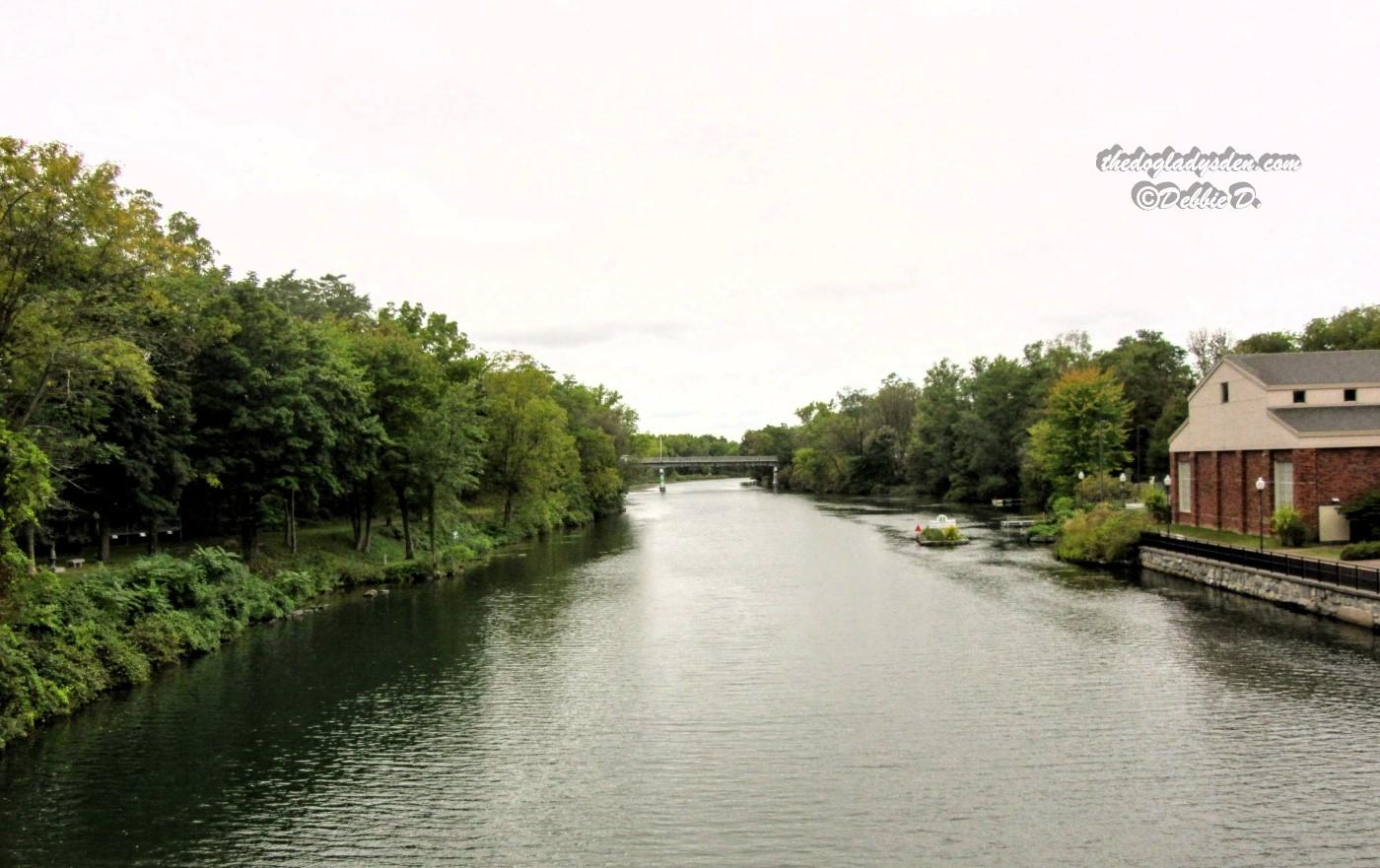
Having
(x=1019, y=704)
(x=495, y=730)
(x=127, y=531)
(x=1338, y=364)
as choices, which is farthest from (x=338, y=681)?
(x=1338, y=364)

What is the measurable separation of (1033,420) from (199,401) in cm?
7739

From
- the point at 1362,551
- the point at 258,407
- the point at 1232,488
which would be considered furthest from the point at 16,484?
the point at 1232,488

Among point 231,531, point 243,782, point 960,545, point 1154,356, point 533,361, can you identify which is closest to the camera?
point 243,782

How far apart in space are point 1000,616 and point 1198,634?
603cm

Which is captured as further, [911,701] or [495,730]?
[911,701]

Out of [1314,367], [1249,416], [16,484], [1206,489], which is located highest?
[1314,367]

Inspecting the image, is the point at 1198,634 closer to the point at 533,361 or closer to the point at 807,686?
the point at 807,686

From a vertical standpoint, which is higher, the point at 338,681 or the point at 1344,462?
the point at 1344,462

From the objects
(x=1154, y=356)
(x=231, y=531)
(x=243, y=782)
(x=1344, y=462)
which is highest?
(x=1154, y=356)

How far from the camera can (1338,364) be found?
138 ft

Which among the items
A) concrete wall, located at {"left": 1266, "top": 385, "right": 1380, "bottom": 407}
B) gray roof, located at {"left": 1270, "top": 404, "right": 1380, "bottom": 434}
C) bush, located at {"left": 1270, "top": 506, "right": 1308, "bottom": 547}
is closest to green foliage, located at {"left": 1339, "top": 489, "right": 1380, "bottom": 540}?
bush, located at {"left": 1270, "top": 506, "right": 1308, "bottom": 547}

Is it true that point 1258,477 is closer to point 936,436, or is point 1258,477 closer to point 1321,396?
point 1321,396

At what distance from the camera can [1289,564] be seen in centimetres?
3189

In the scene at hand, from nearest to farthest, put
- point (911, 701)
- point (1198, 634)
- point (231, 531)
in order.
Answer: point (911, 701) → point (1198, 634) → point (231, 531)
